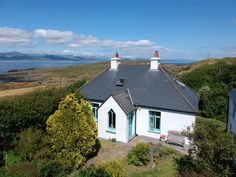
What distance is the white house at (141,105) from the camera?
18.1m

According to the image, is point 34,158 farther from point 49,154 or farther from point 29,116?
point 29,116

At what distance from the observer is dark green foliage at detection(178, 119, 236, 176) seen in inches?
363

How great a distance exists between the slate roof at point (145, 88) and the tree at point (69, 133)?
23.7ft

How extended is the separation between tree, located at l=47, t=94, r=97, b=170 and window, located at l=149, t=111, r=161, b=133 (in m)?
7.64

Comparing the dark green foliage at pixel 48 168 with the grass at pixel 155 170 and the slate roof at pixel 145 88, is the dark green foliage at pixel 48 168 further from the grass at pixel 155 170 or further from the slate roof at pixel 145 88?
the slate roof at pixel 145 88

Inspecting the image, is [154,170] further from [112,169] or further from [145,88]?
[145,88]

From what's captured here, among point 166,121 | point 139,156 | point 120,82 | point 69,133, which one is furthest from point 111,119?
point 69,133

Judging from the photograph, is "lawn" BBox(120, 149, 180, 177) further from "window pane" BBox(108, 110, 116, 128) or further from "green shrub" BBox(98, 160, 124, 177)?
"window pane" BBox(108, 110, 116, 128)

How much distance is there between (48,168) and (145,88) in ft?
38.8

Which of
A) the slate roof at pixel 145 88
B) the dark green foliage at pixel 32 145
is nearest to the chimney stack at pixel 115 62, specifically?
the slate roof at pixel 145 88

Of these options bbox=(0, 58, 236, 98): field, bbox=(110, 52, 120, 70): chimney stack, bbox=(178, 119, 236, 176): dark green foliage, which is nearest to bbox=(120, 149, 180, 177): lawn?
bbox=(178, 119, 236, 176): dark green foliage

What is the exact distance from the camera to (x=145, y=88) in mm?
20469

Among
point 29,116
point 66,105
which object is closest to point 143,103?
point 66,105

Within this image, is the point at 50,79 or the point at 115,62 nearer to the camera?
the point at 115,62
